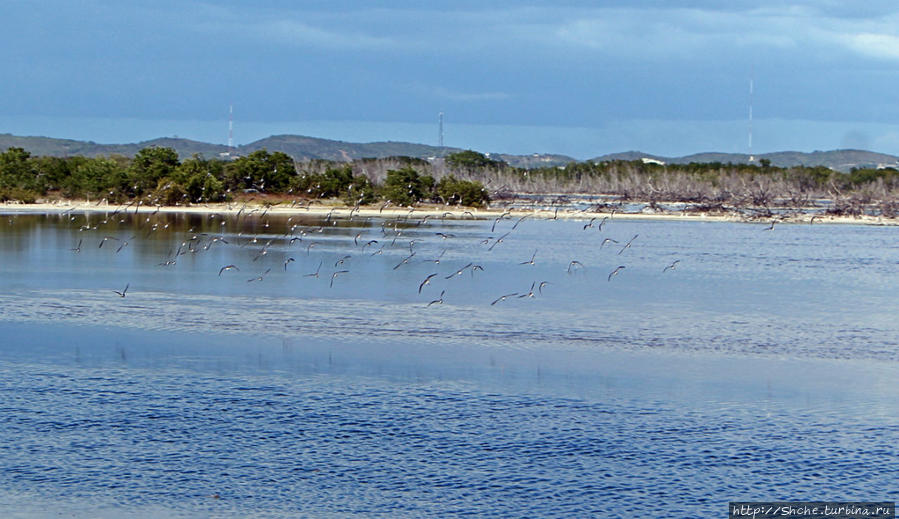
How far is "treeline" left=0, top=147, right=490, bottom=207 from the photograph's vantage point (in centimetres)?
7875

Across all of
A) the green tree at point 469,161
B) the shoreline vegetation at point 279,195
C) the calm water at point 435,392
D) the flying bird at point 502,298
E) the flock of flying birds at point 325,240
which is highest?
the green tree at point 469,161

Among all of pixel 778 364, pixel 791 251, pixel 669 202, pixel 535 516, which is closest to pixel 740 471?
pixel 535 516

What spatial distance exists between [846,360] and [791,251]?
29.7 metres

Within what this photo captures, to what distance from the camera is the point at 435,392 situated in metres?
17.9

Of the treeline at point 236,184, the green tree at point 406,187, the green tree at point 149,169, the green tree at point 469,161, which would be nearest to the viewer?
the treeline at point 236,184

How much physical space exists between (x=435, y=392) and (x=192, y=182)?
62456 millimetres

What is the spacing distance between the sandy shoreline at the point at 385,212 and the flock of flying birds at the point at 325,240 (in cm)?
69

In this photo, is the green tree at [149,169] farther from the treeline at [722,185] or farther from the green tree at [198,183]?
the treeline at [722,185]

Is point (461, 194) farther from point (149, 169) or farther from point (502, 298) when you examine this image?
point (502, 298)

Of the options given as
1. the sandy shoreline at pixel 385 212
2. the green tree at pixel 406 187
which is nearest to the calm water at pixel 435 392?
the sandy shoreline at pixel 385 212

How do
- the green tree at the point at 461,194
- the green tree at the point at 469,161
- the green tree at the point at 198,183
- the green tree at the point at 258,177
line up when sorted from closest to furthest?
the green tree at the point at 198,183 → the green tree at the point at 258,177 → the green tree at the point at 461,194 → the green tree at the point at 469,161

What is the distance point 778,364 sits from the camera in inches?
827

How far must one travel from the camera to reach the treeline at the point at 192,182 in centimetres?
7875

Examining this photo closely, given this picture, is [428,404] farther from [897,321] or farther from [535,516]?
[897,321]
